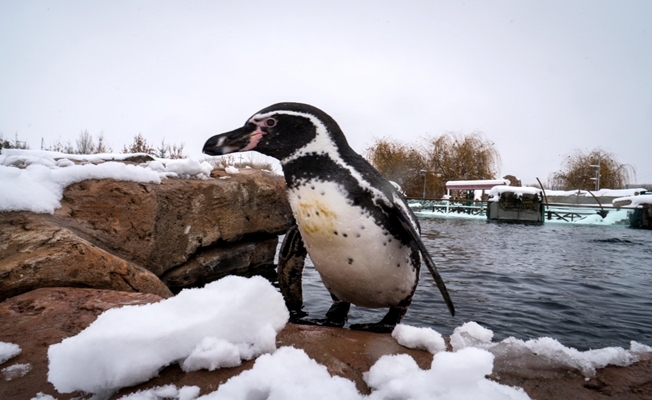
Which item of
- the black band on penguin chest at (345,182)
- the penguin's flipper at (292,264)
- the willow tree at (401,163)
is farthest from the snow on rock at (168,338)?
the willow tree at (401,163)

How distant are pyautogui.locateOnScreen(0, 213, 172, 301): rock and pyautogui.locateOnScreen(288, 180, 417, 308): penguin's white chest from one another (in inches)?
40.1

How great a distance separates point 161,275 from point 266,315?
7.66 ft

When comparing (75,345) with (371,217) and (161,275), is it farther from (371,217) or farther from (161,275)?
(161,275)

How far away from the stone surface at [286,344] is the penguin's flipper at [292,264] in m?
0.79

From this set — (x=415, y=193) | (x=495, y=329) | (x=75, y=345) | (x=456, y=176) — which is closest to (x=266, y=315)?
(x=75, y=345)

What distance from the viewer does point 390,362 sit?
3.80 ft

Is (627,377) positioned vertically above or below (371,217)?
below

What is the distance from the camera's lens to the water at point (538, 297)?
272 centimetres

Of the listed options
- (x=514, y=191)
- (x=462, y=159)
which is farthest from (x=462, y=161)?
(x=514, y=191)

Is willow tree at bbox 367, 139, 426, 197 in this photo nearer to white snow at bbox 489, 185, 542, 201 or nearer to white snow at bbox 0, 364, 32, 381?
white snow at bbox 489, 185, 542, 201

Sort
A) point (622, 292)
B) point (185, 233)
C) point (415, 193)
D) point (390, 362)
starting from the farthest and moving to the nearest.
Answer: point (415, 193), point (622, 292), point (185, 233), point (390, 362)

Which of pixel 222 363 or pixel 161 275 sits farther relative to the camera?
pixel 161 275

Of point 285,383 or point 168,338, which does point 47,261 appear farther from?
point 285,383

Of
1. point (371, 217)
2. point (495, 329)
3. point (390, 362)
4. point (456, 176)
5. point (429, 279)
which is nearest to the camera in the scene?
point (390, 362)
